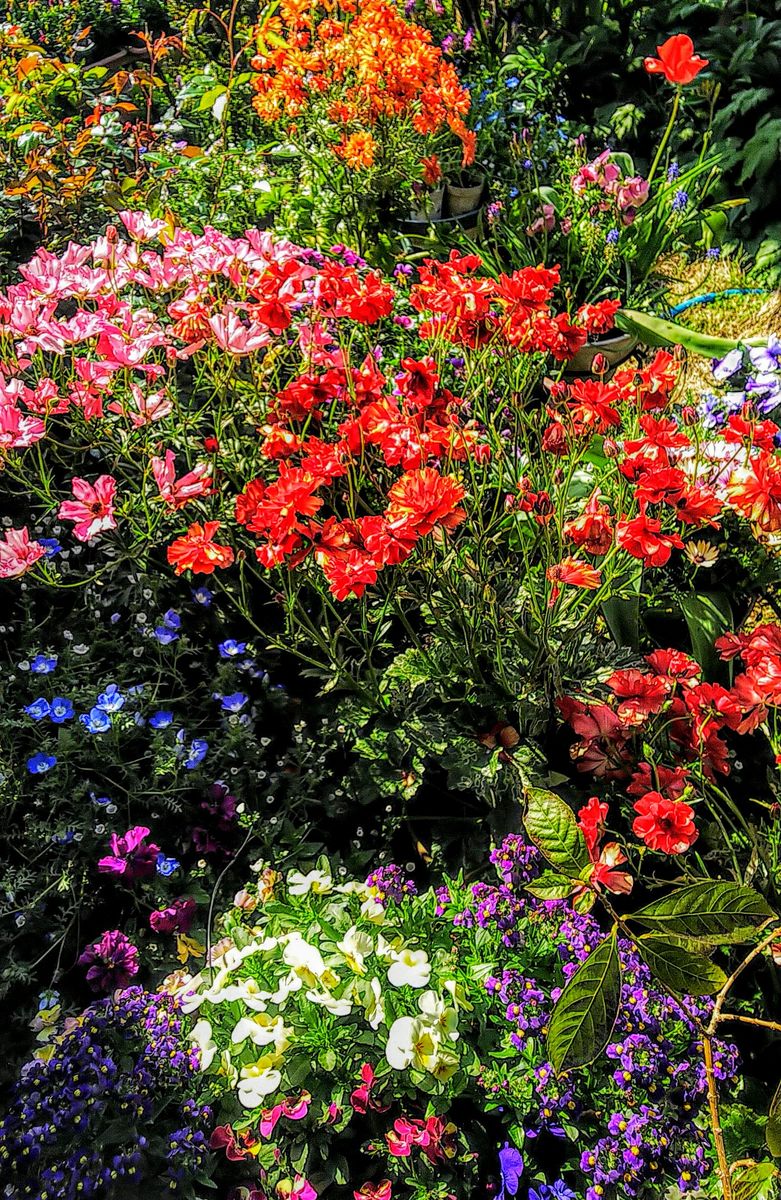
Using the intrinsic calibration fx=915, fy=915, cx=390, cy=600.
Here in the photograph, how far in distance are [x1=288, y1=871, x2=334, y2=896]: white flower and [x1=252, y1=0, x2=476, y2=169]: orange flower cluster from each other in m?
1.99

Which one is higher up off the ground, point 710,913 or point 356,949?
point 710,913

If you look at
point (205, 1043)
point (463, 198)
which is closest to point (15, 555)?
point (205, 1043)

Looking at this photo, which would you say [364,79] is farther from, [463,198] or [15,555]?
[15,555]

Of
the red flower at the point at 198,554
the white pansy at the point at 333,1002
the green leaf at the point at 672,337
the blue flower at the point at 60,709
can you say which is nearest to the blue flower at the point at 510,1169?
the white pansy at the point at 333,1002

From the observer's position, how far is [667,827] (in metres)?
1.33

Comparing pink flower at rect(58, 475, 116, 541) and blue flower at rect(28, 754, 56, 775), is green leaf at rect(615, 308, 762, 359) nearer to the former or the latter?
pink flower at rect(58, 475, 116, 541)

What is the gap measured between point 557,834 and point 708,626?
0.82m

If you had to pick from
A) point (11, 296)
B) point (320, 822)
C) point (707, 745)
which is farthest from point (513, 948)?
point (11, 296)

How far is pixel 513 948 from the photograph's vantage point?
140 cm

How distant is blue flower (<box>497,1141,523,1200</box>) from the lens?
48.7 inches

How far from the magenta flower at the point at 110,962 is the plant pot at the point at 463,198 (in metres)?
2.66

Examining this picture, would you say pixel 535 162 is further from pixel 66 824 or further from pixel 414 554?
pixel 66 824

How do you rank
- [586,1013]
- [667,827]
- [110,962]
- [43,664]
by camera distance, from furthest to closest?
[43,664] → [110,962] → [667,827] → [586,1013]

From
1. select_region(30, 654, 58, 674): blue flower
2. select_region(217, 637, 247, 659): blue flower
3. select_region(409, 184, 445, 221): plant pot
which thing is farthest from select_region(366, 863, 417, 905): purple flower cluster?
select_region(409, 184, 445, 221): plant pot
